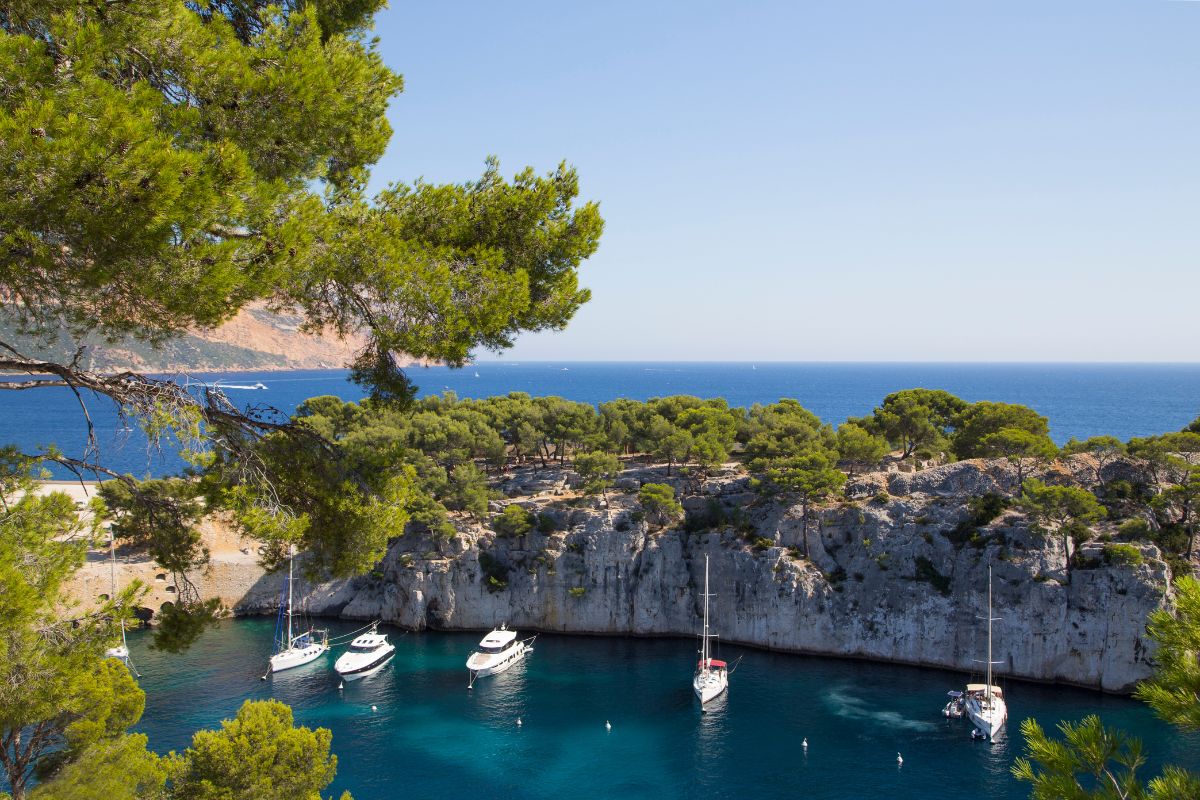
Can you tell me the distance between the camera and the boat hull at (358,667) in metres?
29.1

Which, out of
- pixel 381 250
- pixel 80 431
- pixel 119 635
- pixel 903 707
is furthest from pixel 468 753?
pixel 80 431

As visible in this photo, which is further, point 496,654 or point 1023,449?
point 1023,449

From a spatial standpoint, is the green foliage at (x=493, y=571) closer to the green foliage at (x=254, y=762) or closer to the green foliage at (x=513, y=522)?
the green foliage at (x=513, y=522)

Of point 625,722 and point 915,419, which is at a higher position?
point 915,419

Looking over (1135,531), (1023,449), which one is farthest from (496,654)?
(1135,531)

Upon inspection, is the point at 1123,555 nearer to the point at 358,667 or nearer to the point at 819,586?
the point at 819,586

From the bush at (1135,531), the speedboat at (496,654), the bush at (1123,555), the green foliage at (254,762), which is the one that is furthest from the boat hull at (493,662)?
the bush at (1135,531)

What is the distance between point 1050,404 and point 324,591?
142433 millimetres

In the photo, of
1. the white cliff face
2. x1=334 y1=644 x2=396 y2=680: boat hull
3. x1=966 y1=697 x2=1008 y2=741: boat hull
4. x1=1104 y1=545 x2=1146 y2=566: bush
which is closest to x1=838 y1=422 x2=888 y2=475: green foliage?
the white cliff face

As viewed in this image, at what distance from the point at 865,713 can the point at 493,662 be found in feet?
46.7

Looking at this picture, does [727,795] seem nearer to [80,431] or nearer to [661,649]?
[661,649]

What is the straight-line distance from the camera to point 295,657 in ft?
98.8

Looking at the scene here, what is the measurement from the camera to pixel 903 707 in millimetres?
26141

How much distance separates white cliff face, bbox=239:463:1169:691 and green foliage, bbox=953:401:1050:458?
4572mm
